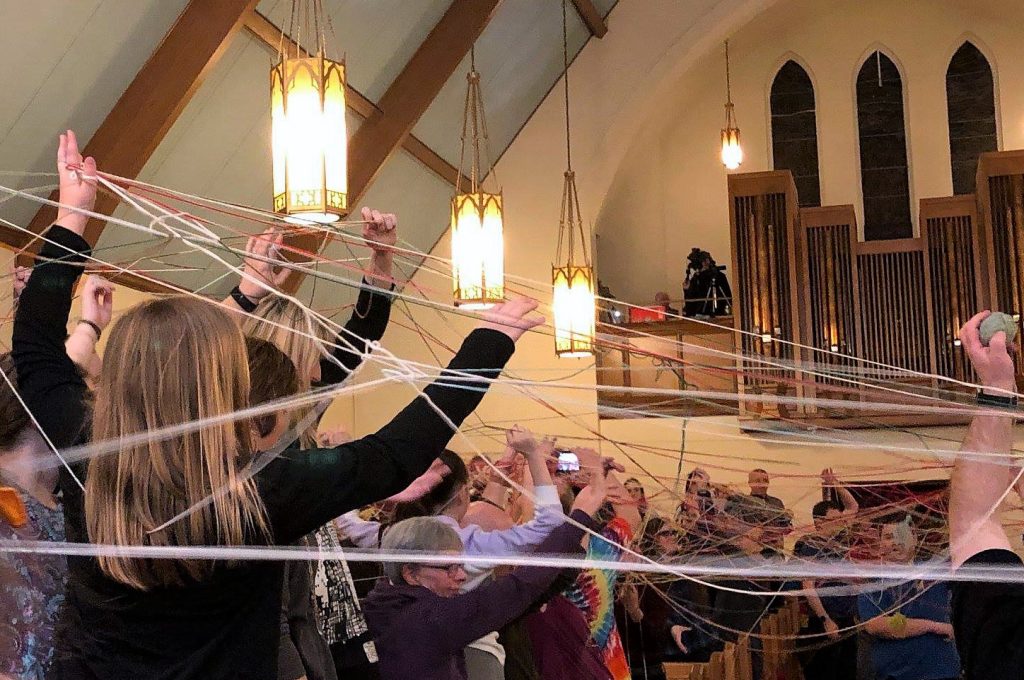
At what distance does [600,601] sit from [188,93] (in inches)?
137

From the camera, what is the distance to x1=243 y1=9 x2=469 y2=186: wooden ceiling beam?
6332mm

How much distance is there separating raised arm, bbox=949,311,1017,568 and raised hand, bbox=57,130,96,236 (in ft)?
4.06

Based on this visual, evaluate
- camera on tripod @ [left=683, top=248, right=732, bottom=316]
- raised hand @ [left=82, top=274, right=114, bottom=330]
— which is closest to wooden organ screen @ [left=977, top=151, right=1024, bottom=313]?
camera on tripod @ [left=683, top=248, right=732, bottom=316]

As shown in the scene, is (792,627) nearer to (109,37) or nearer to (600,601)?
(600,601)

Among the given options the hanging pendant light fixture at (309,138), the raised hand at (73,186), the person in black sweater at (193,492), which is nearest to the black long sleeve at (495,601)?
the person in black sweater at (193,492)

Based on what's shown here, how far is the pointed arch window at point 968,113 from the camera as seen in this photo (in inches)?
Result: 396

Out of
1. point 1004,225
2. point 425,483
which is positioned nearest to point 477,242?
point 425,483

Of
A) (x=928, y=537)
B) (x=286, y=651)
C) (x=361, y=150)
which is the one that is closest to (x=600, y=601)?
(x=928, y=537)

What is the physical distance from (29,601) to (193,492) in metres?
0.52

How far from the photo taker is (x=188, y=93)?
598cm

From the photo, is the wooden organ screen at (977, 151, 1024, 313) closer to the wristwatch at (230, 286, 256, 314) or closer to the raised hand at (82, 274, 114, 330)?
the wristwatch at (230, 286, 256, 314)

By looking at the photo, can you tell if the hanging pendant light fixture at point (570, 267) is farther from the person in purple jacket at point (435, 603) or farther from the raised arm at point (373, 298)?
the raised arm at point (373, 298)

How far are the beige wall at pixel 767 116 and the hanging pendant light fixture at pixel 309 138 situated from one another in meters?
5.96

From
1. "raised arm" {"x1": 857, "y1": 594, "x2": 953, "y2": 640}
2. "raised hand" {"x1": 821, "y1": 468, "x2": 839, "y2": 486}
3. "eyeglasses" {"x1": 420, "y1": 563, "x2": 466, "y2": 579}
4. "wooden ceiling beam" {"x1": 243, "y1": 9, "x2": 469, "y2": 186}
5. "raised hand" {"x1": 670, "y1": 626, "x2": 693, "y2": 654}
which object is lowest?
"raised hand" {"x1": 670, "y1": 626, "x2": 693, "y2": 654}
